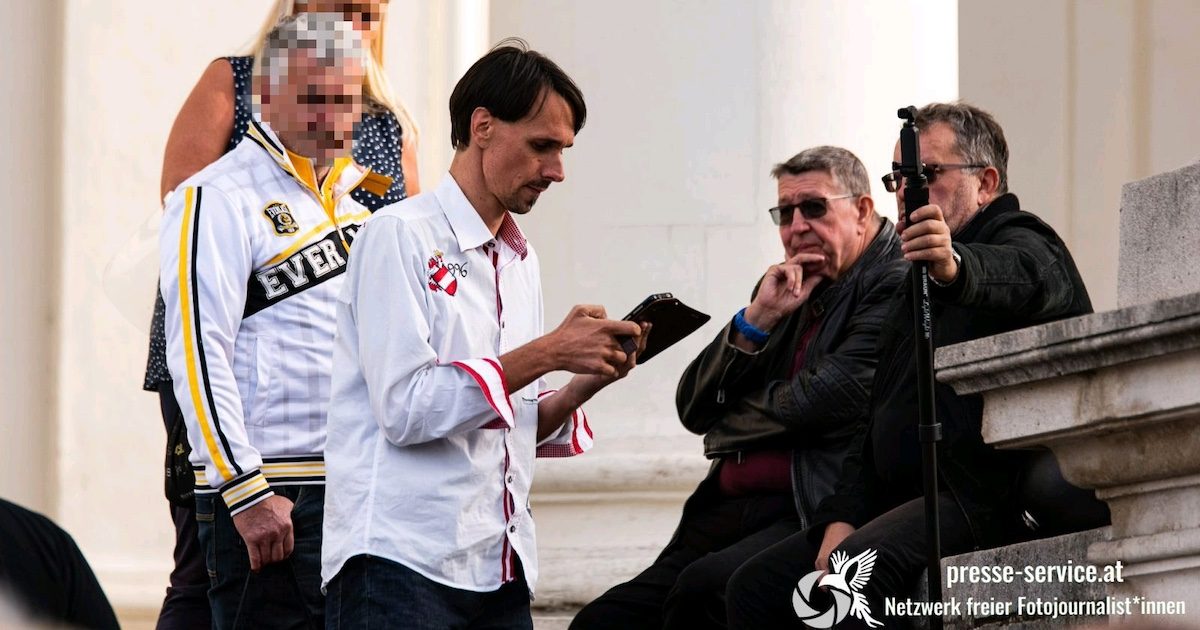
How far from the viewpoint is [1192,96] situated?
31.4 ft

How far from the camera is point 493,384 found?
13.4 feet

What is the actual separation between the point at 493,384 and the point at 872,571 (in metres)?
1.21

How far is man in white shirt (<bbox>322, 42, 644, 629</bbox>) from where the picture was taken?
408cm

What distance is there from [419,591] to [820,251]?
2160 mm

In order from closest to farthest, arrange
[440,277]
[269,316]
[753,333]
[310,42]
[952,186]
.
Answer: [440,277] < [269,316] < [310,42] < [952,186] < [753,333]

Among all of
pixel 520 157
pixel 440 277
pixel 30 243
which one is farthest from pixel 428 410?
pixel 30 243

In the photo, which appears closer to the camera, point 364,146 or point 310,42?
point 310,42

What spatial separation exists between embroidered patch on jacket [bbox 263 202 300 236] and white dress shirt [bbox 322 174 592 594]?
0.55m

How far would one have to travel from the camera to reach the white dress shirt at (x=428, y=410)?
408 cm

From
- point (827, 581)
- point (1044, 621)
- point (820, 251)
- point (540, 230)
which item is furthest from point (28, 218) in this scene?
point (1044, 621)

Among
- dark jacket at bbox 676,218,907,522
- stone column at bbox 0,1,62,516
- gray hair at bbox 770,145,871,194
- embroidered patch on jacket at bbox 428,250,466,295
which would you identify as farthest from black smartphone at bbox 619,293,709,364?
stone column at bbox 0,1,62,516

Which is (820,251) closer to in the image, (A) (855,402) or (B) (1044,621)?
(A) (855,402)

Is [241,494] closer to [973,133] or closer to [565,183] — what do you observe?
[973,133]

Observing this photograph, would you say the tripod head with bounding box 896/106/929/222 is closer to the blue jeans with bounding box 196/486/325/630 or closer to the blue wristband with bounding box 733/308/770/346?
the blue wristband with bounding box 733/308/770/346
